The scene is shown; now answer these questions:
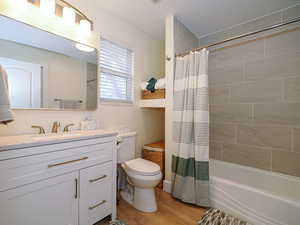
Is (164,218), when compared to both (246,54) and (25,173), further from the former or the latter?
(246,54)

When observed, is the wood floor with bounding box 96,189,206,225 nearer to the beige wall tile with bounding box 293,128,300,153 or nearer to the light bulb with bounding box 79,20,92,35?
the beige wall tile with bounding box 293,128,300,153

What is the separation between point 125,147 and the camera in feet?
5.86

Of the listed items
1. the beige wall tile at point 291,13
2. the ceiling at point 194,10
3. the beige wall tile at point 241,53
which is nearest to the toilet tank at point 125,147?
the ceiling at point 194,10

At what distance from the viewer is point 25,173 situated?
89 centimetres

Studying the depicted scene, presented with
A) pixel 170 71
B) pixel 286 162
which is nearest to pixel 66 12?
pixel 170 71

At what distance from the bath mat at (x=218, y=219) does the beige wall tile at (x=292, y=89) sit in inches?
57.6

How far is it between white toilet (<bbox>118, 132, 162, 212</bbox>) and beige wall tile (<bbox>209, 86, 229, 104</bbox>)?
1401 millimetres

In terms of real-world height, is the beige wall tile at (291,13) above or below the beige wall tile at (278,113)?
above

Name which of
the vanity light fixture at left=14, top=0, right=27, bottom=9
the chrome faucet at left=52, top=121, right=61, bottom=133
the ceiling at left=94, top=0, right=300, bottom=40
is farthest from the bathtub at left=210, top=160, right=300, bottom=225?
the vanity light fixture at left=14, top=0, right=27, bottom=9

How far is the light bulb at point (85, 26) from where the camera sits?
5.05 ft

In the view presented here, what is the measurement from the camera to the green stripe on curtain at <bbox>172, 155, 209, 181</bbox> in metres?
1.60

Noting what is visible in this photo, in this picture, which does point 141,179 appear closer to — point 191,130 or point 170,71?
point 191,130

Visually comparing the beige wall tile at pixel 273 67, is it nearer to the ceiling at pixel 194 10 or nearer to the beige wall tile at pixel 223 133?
the ceiling at pixel 194 10

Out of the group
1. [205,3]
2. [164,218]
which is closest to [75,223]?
[164,218]
